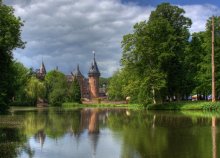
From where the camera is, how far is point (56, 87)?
127625mm

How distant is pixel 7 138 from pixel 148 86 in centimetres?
3919

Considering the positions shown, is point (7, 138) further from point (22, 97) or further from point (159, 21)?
point (22, 97)

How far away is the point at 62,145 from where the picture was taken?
16.9 metres

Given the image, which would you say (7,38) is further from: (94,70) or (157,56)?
(94,70)

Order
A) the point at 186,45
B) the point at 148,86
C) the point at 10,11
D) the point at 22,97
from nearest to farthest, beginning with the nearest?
the point at 10,11 < the point at 148,86 < the point at 186,45 < the point at 22,97

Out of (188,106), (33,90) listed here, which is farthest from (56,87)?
(188,106)

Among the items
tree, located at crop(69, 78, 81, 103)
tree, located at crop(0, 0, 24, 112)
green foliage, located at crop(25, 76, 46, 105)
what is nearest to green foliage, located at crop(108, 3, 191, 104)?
tree, located at crop(0, 0, 24, 112)

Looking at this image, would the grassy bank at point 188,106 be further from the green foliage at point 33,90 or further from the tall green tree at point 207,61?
the green foliage at point 33,90

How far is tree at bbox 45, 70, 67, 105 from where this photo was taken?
11881 cm

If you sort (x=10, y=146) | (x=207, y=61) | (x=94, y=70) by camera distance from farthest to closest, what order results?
(x=94, y=70)
(x=207, y=61)
(x=10, y=146)

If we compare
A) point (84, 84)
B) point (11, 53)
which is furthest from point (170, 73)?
point (84, 84)

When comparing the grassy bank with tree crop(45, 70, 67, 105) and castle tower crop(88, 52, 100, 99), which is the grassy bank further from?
castle tower crop(88, 52, 100, 99)

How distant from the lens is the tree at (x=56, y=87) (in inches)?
4678

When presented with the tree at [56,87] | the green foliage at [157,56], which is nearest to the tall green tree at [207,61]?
the green foliage at [157,56]
